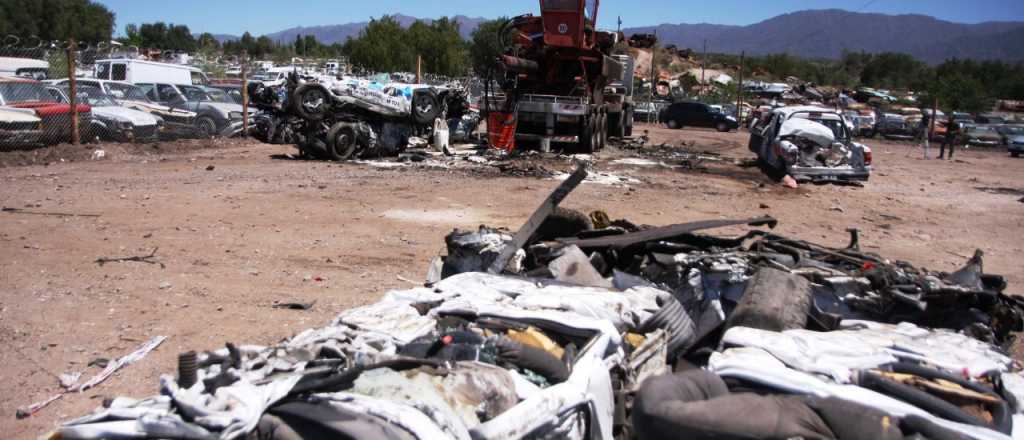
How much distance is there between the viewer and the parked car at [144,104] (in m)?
17.7

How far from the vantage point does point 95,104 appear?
16516mm

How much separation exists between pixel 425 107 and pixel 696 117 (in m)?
22.8

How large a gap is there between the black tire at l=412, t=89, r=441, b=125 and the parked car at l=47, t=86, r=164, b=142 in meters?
6.05

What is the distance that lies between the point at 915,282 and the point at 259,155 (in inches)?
594

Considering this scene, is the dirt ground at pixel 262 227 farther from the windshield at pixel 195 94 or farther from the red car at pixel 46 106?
the windshield at pixel 195 94

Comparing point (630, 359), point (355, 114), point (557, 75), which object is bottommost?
point (630, 359)

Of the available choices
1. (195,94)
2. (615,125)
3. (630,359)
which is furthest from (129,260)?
(615,125)

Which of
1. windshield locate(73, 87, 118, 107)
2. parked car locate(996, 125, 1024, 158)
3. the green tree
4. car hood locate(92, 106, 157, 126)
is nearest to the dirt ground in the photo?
car hood locate(92, 106, 157, 126)

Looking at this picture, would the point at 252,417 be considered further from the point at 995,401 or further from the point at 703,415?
the point at 995,401

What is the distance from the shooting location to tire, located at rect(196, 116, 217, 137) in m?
18.9

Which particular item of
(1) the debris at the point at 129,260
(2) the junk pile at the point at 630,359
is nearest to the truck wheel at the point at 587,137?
(1) the debris at the point at 129,260

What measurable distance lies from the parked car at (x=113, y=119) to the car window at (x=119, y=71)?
18.9 feet

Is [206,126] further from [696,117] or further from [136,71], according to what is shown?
[696,117]

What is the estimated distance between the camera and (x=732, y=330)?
3.62 m
